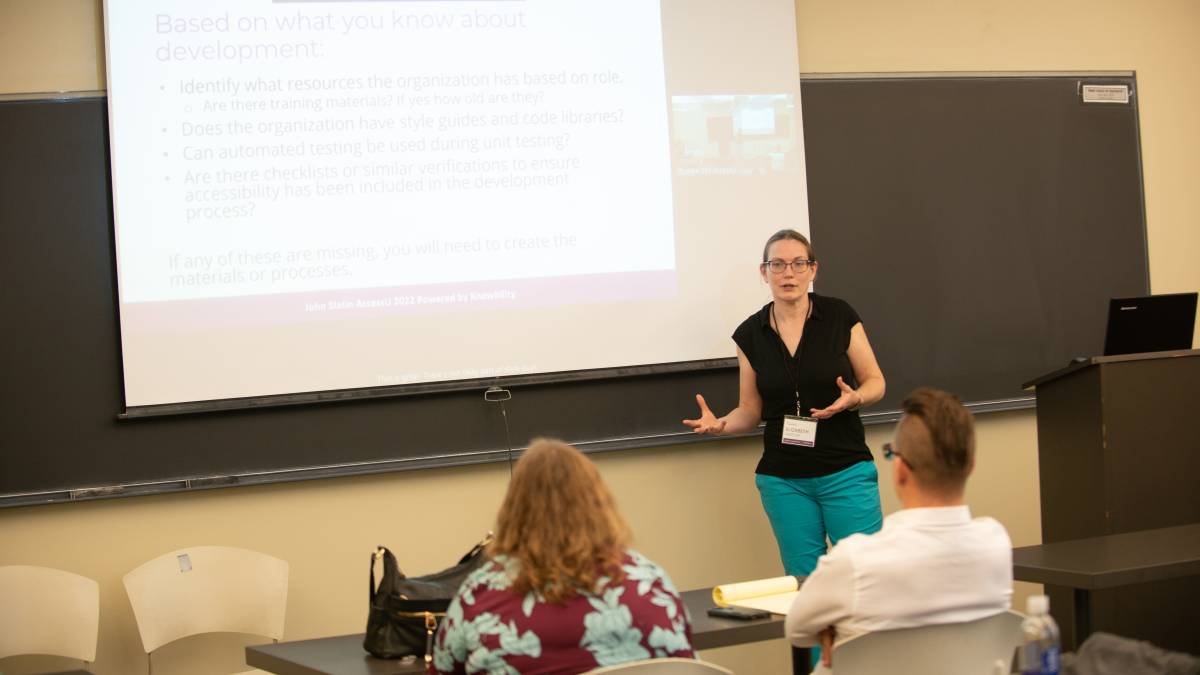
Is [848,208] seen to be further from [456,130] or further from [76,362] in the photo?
[76,362]

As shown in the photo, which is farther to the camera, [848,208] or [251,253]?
[848,208]

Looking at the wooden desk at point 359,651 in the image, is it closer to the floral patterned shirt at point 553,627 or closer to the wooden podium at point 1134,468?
the floral patterned shirt at point 553,627

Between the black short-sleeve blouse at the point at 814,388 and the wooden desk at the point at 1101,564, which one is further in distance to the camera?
the black short-sleeve blouse at the point at 814,388

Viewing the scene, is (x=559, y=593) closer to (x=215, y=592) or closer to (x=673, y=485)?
(x=215, y=592)

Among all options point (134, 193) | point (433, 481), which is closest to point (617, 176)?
point (433, 481)

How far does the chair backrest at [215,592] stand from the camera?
3895mm

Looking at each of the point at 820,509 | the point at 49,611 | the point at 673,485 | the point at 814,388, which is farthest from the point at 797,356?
the point at 49,611

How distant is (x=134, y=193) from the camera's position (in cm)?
404

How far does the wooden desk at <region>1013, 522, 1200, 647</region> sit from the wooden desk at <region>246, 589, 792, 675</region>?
2.37ft

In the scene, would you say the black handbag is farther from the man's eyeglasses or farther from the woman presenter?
the woman presenter

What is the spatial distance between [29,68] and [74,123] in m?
0.24

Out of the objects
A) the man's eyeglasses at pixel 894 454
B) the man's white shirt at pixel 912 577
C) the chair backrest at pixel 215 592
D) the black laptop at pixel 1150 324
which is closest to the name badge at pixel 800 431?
the black laptop at pixel 1150 324

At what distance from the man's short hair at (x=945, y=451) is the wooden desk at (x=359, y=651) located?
0.56 meters

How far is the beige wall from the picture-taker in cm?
404
